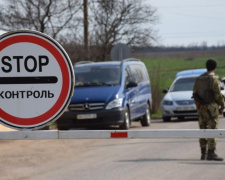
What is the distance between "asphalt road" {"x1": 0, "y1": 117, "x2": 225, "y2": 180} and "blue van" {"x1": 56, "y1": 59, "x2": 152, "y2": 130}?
6.21 feet

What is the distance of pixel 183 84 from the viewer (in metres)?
25.2

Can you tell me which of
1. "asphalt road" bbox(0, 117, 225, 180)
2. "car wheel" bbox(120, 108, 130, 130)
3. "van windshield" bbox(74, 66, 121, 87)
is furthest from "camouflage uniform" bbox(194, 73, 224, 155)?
"van windshield" bbox(74, 66, 121, 87)

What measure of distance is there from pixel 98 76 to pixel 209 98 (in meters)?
7.66

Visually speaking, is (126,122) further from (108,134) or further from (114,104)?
(108,134)

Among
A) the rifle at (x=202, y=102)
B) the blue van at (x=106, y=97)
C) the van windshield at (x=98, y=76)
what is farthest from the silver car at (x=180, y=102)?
the rifle at (x=202, y=102)

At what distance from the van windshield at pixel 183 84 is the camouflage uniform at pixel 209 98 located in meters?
12.9

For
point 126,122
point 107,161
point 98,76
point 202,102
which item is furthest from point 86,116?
point 202,102

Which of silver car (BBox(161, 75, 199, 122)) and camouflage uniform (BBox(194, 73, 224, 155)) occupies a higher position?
camouflage uniform (BBox(194, 73, 224, 155))

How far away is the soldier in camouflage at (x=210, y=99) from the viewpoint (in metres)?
11.7

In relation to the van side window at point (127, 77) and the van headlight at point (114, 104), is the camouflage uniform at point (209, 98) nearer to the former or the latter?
the van headlight at point (114, 104)

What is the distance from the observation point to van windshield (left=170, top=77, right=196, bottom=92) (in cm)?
2498

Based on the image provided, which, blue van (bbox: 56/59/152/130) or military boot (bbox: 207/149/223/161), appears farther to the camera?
blue van (bbox: 56/59/152/130)

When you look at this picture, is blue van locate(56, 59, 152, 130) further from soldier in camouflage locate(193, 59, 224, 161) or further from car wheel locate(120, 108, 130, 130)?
soldier in camouflage locate(193, 59, 224, 161)

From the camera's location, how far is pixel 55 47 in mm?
4641
